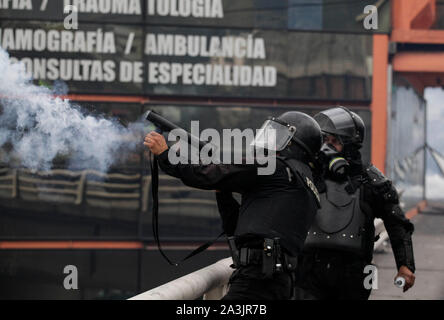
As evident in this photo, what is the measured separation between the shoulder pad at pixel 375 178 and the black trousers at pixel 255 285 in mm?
1418

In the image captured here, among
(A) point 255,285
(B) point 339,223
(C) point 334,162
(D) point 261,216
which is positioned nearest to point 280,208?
(D) point 261,216

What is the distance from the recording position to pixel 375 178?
17.8ft

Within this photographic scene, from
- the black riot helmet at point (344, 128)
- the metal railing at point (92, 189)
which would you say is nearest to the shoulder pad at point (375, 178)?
the black riot helmet at point (344, 128)

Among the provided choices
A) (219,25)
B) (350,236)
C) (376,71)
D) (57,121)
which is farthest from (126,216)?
(350,236)

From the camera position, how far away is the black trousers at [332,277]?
5160 millimetres

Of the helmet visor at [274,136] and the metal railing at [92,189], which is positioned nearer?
the helmet visor at [274,136]

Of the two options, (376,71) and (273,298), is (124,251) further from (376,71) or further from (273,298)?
(273,298)

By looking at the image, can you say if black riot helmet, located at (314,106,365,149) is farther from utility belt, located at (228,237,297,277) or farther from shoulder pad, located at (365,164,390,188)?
utility belt, located at (228,237,297,277)

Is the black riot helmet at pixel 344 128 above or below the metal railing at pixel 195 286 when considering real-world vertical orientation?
above

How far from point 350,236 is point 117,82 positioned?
1002 cm

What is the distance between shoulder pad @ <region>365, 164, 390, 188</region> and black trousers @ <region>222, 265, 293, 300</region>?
1.42 meters

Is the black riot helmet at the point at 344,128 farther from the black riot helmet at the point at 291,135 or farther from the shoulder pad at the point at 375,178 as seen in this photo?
the black riot helmet at the point at 291,135

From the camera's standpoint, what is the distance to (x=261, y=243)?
4230 mm

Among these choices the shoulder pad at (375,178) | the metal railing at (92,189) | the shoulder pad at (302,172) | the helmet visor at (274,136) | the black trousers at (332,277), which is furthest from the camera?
the metal railing at (92,189)
